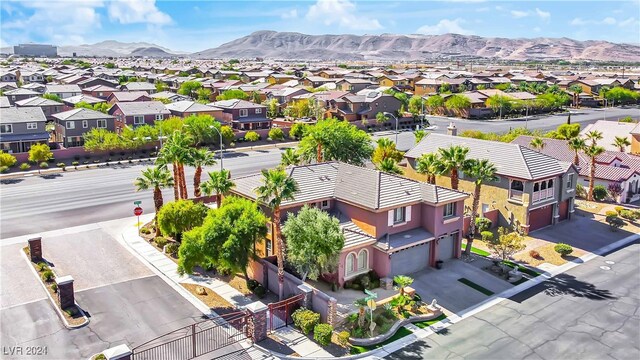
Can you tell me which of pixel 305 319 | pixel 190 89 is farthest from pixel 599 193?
pixel 190 89

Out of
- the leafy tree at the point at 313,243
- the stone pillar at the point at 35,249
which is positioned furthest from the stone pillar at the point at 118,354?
the stone pillar at the point at 35,249

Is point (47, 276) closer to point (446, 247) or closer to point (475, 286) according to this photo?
point (446, 247)

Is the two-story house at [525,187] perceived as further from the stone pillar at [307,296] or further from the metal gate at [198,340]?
the metal gate at [198,340]

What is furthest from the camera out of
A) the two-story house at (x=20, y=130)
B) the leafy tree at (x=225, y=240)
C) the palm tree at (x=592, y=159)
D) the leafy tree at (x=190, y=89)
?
the leafy tree at (x=190, y=89)

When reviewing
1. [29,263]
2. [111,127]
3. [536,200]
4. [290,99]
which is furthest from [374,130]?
[29,263]

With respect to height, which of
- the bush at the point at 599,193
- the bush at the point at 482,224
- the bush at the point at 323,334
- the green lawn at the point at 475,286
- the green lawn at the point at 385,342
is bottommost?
the green lawn at the point at 385,342

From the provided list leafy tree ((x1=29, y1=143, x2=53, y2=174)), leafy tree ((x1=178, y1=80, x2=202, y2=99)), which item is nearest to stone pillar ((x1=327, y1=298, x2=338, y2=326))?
leafy tree ((x1=29, y1=143, x2=53, y2=174))

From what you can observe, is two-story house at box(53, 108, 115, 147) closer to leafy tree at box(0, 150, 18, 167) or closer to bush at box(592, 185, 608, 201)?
leafy tree at box(0, 150, 18, 167)

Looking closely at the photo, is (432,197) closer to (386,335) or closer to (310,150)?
(386,335)
